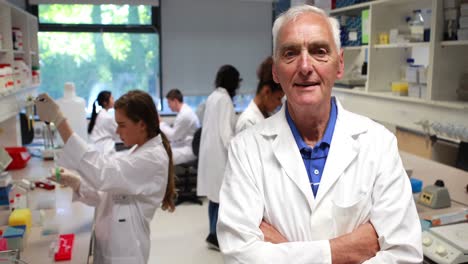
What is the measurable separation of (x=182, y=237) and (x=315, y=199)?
2.87 metres

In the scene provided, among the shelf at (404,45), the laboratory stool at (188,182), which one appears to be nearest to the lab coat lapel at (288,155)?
the shelf at (404,45)

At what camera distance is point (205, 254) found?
346 centimetres

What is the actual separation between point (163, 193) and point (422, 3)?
1.67m

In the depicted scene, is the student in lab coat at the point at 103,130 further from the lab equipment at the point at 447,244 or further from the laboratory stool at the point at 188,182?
the lab equipment at the point at 447,244

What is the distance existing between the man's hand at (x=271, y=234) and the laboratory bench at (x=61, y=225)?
0.87 metres

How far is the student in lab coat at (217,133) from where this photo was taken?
330cm

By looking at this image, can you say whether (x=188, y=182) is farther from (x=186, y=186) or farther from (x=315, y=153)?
(x=315, y=153)

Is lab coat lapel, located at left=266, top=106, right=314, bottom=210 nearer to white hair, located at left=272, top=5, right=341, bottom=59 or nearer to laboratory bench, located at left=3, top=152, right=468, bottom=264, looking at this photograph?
white hair, located at left=272, top=5, right=341, bottom=59

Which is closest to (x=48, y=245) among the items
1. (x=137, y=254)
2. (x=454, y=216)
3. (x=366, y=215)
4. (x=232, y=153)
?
(x=137, y=254)

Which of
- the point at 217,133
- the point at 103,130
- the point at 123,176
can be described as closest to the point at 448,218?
the point at 123,176

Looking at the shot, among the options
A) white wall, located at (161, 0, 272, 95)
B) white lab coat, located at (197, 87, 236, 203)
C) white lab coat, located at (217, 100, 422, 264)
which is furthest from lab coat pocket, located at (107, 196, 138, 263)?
white wall, located at (161, 0, 272, 95)

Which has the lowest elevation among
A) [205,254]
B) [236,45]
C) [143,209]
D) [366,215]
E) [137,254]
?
[205,254]

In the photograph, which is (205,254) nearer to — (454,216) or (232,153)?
(454,216)

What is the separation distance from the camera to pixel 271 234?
3.66ft
